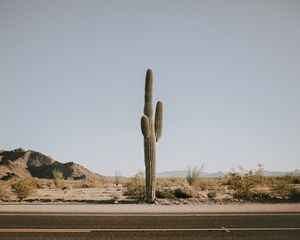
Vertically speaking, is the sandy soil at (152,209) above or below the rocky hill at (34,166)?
below

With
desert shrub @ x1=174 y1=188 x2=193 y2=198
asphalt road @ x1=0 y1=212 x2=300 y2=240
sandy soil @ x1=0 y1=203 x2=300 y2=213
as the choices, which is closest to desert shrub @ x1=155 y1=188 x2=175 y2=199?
desert shrub @ x1=174 y1=188 x2=193 y2=198

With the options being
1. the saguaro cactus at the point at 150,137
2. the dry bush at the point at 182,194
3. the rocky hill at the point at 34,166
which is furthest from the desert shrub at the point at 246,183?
the rocky hill at the point at 34,166

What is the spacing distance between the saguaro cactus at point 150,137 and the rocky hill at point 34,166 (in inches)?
1859

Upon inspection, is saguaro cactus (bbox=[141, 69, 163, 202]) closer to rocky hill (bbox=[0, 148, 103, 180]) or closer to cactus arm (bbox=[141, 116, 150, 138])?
cactus arm (bbox=[141, 116, 150, 138])

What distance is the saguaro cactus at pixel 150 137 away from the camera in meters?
15.4

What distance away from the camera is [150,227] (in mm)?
8258

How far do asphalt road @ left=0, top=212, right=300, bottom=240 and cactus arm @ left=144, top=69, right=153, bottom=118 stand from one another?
6.65 m

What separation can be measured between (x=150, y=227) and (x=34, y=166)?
6234 centimetres

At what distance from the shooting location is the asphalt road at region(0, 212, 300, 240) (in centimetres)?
719

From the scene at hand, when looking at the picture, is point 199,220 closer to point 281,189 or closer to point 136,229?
point 136,229

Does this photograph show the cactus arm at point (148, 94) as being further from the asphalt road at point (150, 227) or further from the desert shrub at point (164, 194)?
the asphalt road at point (150, 227)

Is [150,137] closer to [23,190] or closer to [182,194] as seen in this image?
[182,194]

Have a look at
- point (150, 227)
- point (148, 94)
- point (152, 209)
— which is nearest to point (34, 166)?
point (148, 94)

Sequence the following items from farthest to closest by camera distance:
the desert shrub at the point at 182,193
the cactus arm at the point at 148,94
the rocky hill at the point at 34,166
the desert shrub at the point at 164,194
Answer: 1. the rocky hill at the point at 34,166
2. the desert shrub at the point at 182,193
3. the desert shrub at the point at 164,194
4. the cactus arm at the point at 148,94
